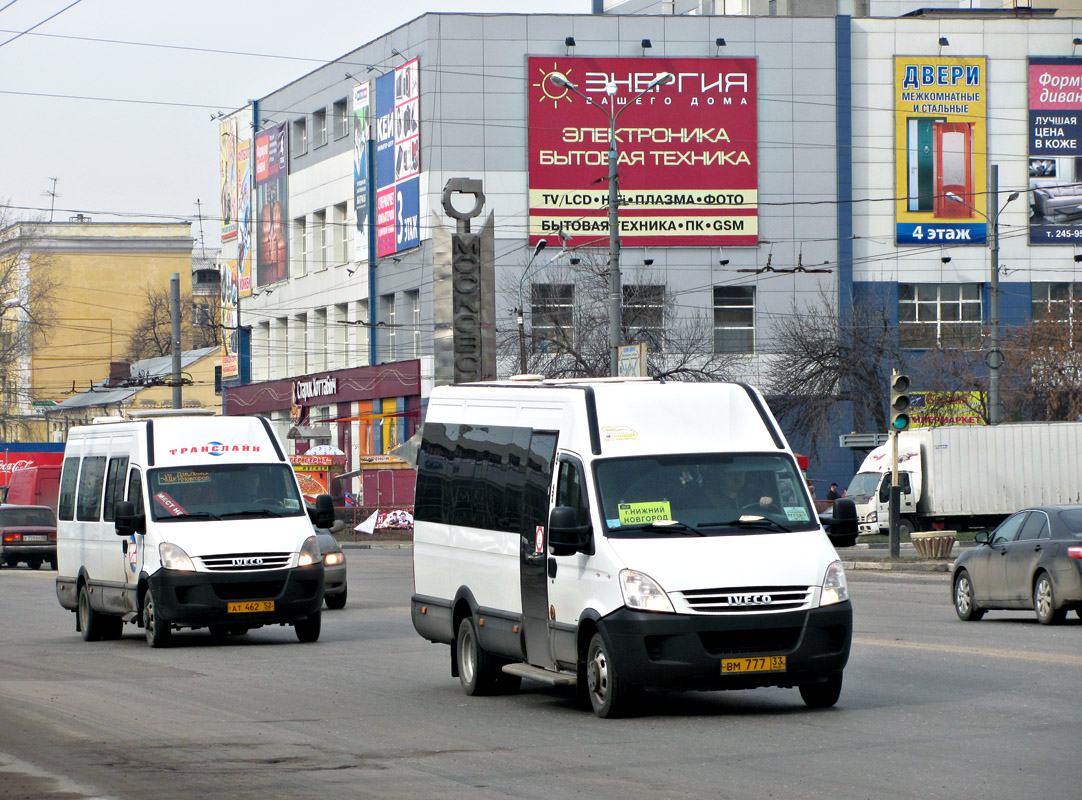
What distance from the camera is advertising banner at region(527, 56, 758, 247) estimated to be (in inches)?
2346

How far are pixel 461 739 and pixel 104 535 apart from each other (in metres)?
10.4

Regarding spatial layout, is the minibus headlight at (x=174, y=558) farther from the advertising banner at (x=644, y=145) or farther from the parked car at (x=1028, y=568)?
the advertising banner at (x=644, y=145)

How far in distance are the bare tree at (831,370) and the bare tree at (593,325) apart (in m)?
2.39

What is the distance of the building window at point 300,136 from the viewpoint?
71.6 meters

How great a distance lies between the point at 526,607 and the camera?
12.3m

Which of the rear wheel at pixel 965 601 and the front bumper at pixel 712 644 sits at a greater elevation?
the front bumper at pixel 712 644

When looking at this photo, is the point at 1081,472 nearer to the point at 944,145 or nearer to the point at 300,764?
the point at 944,145

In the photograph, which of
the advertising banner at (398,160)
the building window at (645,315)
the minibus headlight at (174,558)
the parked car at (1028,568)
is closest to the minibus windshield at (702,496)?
the minibus headlight at (174,558)

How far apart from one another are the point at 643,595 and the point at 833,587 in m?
1.31

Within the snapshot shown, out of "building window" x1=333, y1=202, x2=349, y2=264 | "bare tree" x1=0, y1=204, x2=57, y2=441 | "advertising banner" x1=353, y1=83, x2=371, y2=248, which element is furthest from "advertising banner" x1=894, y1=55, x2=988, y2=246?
"bare tree" x1=0, y1=204, x2=57, y2=441

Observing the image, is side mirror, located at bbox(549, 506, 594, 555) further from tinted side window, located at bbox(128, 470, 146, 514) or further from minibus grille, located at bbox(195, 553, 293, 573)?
tinted side window, located at bbox(128, 470, 146, 514)

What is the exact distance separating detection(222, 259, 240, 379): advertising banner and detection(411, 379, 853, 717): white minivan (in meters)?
68.8

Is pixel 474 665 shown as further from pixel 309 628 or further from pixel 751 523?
pixel 309 628

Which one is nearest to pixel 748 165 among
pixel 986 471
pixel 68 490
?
pixel 986 471
